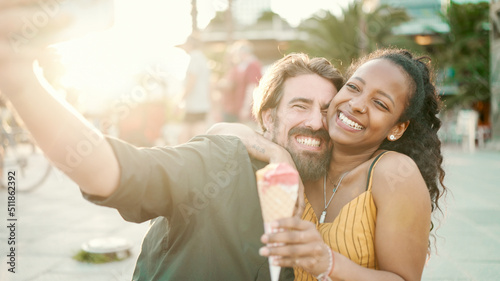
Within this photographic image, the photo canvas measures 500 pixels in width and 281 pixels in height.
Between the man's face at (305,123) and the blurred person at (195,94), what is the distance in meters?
4.78

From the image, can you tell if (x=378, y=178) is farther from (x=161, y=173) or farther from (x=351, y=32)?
(x=351, y=32)

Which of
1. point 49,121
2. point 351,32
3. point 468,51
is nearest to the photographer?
point 49,121

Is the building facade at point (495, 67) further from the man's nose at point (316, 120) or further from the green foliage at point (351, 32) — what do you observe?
the man's nose at point (316, 120)

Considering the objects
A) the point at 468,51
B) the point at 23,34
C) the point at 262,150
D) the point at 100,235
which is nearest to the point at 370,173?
the point at 262,150

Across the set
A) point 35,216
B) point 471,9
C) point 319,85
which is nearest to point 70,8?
point 319,85

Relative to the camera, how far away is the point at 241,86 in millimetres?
8828

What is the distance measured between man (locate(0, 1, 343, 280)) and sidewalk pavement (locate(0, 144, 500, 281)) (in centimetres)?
107

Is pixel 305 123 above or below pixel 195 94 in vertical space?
above

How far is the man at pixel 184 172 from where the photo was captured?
122 cm

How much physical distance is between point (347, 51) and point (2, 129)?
629 inches

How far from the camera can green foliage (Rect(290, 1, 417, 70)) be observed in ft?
63.9

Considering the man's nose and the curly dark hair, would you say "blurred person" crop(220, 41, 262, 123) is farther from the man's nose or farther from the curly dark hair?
the curly dark hair

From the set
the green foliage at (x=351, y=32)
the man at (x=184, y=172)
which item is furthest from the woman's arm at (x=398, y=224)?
the green foliage at (x=351, y=32)

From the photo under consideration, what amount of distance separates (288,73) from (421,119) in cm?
84
